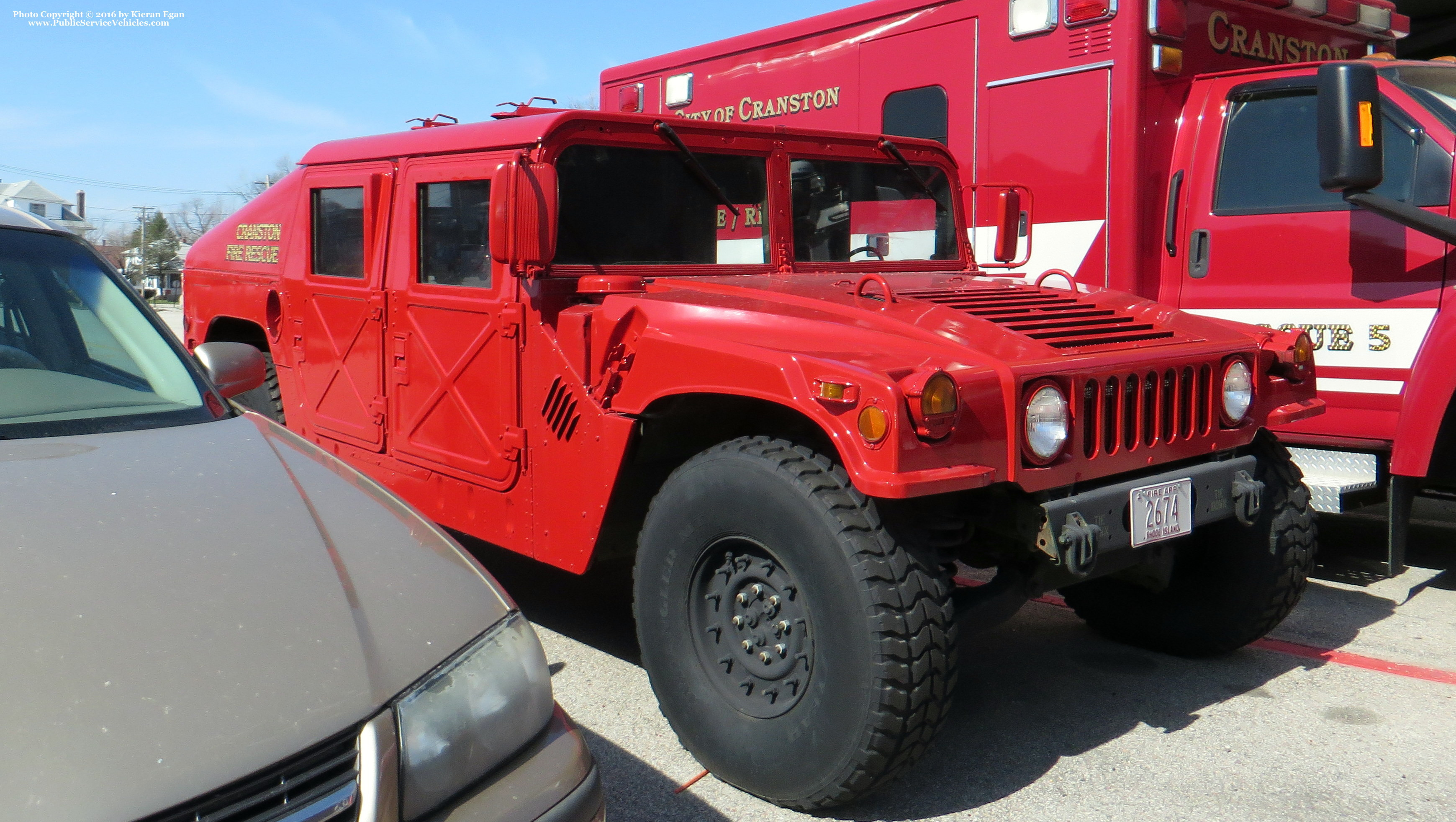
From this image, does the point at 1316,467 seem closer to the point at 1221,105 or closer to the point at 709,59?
the point at 1221,105

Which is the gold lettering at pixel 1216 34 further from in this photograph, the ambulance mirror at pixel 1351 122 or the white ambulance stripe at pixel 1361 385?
the white ambulance stripe at pixel 1361 385

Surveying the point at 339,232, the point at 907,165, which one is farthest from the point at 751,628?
the point at 339,232

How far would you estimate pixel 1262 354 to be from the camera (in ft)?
11.7

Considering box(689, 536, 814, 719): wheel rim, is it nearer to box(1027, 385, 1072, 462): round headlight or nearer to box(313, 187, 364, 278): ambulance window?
box(1027, 385, 1072, 462): round headlight

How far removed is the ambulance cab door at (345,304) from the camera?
4.54m

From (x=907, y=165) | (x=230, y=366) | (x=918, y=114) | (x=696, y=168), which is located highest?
(x=918, y=114)

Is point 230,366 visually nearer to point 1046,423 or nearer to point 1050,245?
point 1046,423

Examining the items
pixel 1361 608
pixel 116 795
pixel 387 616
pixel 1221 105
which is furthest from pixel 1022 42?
pixel 116 795

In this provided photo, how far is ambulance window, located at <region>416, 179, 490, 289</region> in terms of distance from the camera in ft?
13.1

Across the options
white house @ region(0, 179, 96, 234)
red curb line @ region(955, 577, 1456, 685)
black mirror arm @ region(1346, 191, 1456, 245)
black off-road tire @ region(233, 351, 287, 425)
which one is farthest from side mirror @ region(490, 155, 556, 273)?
white house @ region(0, 179, 96, 234)

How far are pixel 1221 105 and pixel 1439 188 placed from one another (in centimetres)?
102

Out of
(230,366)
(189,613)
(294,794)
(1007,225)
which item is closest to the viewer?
(294,794)

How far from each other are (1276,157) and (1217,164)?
0.79 ft

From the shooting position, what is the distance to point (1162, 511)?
3.06 metres
